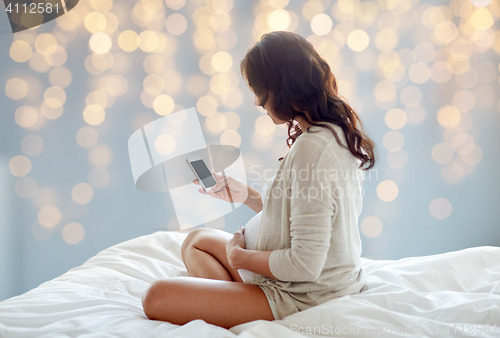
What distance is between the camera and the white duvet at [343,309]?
63 cm

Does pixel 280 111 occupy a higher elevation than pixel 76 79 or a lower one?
lower

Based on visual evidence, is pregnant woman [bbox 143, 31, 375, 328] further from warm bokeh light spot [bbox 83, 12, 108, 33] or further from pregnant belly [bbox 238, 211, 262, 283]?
warm bokeh light spot [bbox 83, 12, 108, 33]

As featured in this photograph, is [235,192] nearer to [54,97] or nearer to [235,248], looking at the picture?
[235,248]

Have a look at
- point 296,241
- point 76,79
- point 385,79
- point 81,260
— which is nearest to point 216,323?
point 296,241

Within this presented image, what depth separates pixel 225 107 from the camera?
1.77 m

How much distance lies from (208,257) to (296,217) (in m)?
0.38

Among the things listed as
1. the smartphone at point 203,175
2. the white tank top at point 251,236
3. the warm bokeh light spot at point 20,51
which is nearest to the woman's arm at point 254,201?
the smartphone at point 203,175

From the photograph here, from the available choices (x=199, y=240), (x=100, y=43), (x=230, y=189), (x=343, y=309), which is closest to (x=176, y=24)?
(x=100, y=43)

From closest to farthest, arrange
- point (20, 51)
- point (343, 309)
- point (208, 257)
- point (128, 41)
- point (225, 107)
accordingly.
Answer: point (343, 309)
point (208, 257)
point (20, 51)
point (128, 41)
point (225, 107)

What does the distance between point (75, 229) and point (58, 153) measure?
1.21 feet

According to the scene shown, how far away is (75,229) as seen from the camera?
5.34 ft

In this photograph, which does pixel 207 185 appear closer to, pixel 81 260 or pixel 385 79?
pixel 81 260

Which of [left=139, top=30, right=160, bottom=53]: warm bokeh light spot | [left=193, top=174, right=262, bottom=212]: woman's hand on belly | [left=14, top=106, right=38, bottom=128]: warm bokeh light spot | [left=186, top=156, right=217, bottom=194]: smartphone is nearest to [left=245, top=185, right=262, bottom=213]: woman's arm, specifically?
[left=193, top=174, right=262, bottom=212]: woman's hand on belly

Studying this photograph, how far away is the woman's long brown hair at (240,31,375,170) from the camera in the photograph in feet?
2.35
